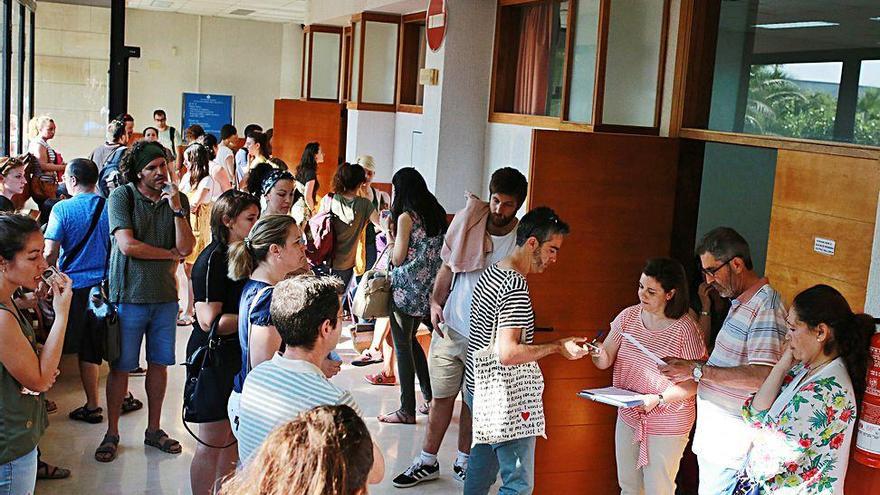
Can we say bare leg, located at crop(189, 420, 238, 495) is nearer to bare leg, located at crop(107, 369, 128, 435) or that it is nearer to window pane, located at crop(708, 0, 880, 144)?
bare leg, located at crop(107, 369, 128, 435)

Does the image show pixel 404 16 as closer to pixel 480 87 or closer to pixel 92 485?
pixel 480 87

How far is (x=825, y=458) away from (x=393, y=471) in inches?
107

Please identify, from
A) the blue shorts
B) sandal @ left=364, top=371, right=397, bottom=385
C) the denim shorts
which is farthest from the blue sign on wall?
the denim shorts

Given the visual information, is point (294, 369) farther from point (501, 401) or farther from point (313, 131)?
point (313, 131)

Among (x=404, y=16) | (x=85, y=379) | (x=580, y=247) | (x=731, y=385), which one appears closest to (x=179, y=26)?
(x=404, y=16)

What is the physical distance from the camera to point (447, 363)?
4934 mm

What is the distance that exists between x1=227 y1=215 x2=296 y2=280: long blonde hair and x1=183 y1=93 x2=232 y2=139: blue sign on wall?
1531cm

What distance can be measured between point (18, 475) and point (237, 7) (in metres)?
14.2

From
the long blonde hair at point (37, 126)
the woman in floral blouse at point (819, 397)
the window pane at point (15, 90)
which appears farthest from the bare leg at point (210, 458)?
the window pane at point (15, 90)

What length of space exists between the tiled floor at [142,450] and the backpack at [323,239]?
0.97 metres

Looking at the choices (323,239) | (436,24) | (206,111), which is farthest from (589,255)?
(206,111)

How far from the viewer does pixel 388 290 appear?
5.64 m

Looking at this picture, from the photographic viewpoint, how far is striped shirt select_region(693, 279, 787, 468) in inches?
141

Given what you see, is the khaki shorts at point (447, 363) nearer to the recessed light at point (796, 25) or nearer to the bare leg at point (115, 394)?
the bare leg at point (115, 394)
